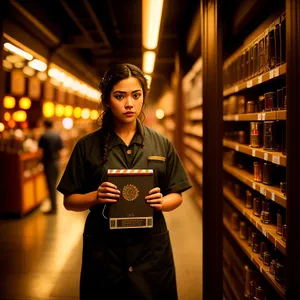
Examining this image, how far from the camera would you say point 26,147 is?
26.2ft

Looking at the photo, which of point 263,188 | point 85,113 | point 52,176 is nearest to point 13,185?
point 52,176

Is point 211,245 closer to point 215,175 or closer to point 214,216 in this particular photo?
point 214,216

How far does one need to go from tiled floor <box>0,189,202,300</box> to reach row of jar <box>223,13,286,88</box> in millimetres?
2160

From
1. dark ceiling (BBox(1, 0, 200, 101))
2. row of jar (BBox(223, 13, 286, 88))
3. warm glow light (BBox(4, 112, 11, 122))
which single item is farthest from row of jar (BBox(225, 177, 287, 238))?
warm glow light (BBox(4, 112, 11, 122))

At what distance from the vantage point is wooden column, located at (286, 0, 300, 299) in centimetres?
225

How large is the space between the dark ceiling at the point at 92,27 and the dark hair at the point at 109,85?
282 cm

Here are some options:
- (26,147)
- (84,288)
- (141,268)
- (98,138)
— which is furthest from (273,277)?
(26,147)

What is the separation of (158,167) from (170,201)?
0.63 ft

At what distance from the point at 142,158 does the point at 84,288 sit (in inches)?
30.6

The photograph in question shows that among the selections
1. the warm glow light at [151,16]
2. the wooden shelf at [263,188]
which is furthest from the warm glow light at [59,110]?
the wooden shelf at [263,188]

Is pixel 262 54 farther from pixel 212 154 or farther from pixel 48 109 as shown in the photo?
pixel 48 109

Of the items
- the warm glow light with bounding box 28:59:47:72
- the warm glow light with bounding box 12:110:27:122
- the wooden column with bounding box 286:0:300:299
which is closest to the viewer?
the wooden column with bounding box 286:0:300:299

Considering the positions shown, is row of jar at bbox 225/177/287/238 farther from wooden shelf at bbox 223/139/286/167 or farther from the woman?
the woman

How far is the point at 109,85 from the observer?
2150mm
